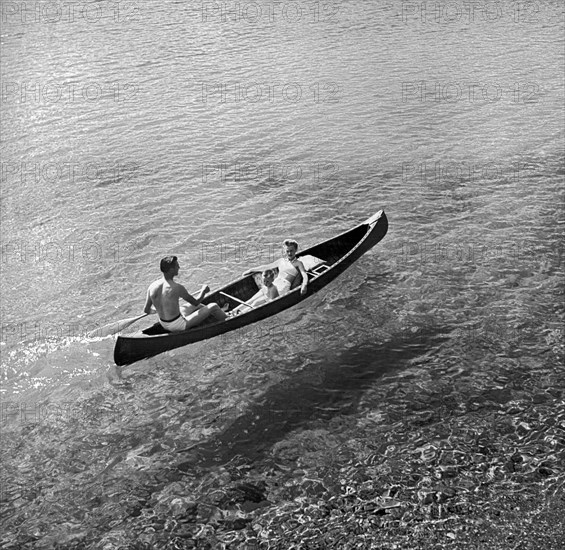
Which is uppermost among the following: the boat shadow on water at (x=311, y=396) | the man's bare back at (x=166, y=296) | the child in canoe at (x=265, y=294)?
the man's bare back at (x=166, y=296)

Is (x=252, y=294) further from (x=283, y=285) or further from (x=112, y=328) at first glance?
(x=112, y=328)

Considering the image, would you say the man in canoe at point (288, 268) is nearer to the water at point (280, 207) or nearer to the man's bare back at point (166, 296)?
the water at point (280, 207)

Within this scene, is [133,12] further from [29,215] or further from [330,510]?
[330,510]

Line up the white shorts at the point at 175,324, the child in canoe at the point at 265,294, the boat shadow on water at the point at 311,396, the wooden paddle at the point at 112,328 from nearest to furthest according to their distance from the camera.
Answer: the boat shadow on water at the point at 311,396
the white shorts at the point at 175,324
the wooden paddle at the point at 112,328
the child in canoe at the point at 265,294

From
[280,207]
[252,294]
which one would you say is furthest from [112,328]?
[280,207]

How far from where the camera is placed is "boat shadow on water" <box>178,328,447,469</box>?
11.0 meters

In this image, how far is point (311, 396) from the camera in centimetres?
1193

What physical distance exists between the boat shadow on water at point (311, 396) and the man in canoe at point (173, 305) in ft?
5.42

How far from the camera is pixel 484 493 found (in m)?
9.88

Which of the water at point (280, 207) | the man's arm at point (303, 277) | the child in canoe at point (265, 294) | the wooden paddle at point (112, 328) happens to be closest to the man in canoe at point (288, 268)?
the man's arm at point (303, 277)

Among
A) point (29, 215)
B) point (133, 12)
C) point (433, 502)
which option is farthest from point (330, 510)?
point (133, 12)

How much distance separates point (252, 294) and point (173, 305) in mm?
2294

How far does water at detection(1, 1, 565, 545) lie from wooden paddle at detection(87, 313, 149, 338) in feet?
0.56

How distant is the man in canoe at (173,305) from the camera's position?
11.7 metres
